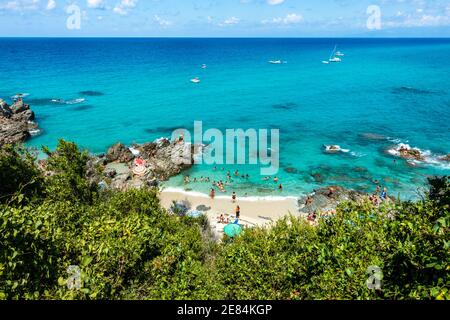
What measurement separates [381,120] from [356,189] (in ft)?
114

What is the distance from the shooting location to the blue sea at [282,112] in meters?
46.2

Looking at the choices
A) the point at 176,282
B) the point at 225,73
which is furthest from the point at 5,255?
the point at 225,73

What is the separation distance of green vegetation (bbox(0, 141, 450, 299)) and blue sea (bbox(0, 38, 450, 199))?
2611 cm

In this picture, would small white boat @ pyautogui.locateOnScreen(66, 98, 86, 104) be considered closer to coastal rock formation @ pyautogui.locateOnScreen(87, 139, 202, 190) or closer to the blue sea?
the blue sea

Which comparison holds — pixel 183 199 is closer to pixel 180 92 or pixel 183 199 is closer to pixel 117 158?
pixel 117 158

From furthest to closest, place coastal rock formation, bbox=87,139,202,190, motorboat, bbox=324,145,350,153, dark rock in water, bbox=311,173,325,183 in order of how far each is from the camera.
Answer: motorboat, bbox=324,145,350,153
dark rock in water, bbox=311,173,325,183
coastal rock formation, bbox=87,139,202,190

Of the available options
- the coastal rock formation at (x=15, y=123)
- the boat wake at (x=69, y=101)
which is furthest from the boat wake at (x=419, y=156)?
the boat wake at (x=69, y=101)

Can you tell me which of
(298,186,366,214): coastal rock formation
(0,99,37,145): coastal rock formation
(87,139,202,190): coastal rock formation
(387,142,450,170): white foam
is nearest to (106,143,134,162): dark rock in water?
(87,139,202,190): coastal rock formation

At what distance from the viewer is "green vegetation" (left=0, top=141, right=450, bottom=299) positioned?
9.40m

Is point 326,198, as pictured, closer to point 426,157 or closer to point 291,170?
point 291,170

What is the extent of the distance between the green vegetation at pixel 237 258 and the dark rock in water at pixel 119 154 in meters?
30.7

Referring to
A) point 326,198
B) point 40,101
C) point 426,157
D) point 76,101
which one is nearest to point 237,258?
point 326,198

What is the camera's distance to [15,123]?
57.6 m

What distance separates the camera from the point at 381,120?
2724 inches
